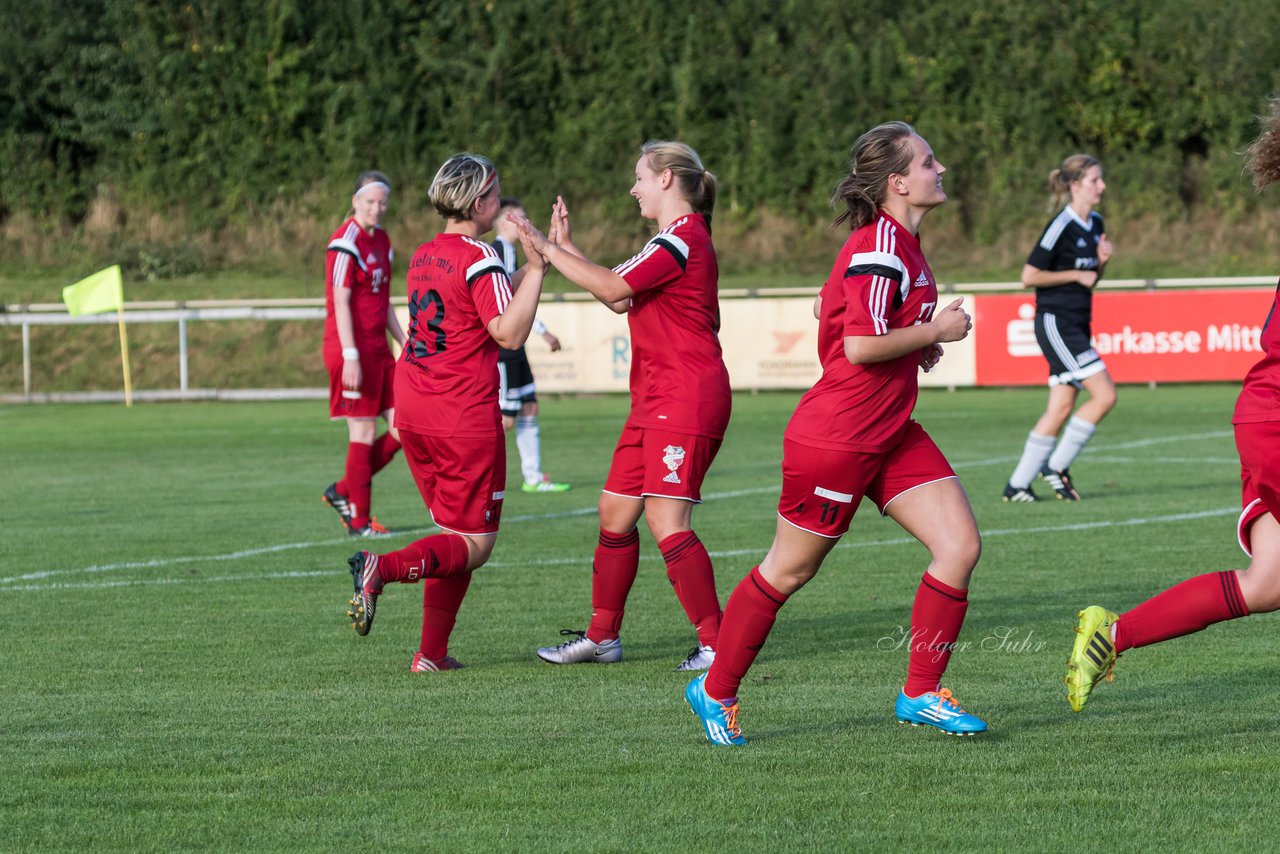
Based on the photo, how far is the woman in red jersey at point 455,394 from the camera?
6.45m

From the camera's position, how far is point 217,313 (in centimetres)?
2645

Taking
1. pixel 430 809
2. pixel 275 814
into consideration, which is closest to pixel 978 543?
pixel 430 809

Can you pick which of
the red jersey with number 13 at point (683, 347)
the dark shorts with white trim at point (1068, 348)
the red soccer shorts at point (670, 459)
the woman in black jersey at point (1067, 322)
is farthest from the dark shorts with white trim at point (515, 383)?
the red jersey with number 13 at point (683, 347)

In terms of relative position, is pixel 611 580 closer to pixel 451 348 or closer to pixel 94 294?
pixel 451 348

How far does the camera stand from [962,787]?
4539 millimetres

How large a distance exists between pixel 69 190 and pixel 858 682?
3363 centimetres

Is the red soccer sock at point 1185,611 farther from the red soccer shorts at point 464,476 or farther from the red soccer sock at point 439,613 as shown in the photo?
the red soccer sock at point 439,613

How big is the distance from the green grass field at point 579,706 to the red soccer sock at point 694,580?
22cm

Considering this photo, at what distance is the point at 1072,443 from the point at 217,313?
56.7 feet

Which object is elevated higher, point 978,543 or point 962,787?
point 978,543

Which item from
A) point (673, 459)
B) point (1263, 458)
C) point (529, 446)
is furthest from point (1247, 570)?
point (529, 446)

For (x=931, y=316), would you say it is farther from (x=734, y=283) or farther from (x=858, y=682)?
(x=734, y=283)

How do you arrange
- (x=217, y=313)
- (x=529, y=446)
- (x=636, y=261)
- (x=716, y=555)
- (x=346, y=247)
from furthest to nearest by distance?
1. (x=217, y=313)
2. (x=529, y=446)
3. (x=346, y=247)
4. (x=716, y=555)
5. (x=636, y=261)

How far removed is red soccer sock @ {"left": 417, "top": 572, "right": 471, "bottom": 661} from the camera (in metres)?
6.45
